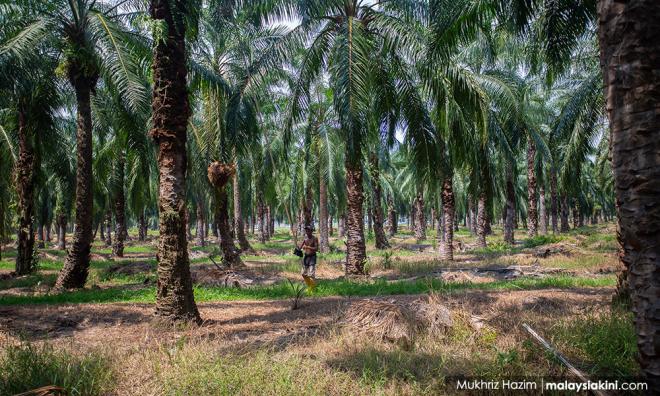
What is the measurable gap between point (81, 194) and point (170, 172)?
6306mm

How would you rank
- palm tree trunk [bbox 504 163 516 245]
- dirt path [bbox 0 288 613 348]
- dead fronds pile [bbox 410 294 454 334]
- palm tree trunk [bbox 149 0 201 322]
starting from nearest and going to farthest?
dead fronds pile [bbox 410 294 454 334] < dirt path [bbox 0 288 613 348] < palm tree trunk [bbox 149 0 201 322] < palm tree trunk [bbox 504 163 516 245]

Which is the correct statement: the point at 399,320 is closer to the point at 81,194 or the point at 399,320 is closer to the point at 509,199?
the point at 81,194

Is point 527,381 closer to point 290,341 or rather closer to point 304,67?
point 290,341

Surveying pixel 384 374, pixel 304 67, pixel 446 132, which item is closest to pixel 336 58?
pixel 304 67

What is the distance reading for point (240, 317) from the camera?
8.27 meters

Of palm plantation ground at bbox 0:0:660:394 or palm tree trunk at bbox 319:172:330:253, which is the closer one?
palm plantation ground at bbox 0:0:660:394

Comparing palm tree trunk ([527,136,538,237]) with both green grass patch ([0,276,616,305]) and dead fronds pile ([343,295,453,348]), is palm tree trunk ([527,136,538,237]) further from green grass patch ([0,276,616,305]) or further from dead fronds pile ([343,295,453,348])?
dead fronds pile ([343,295,453,348])

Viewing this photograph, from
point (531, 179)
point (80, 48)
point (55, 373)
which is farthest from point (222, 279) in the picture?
point (531, 179)

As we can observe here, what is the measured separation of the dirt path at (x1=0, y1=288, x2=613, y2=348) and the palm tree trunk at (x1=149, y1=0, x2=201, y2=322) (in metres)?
0.53

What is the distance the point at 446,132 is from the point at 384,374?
970cm

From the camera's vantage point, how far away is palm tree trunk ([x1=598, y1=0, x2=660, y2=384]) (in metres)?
3.29

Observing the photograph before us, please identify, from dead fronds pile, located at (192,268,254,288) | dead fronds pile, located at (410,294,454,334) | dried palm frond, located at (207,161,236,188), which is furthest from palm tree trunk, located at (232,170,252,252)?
dead fronds pile, located at (410,294,454,334)

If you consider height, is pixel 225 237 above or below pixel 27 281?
above

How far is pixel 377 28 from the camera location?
41.4 feet
